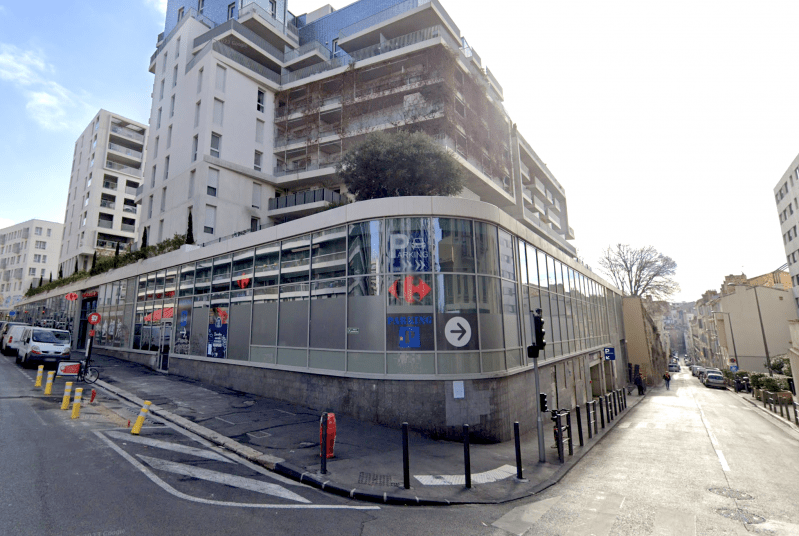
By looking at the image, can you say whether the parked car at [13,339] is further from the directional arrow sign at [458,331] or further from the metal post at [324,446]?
the directional arrow sign at [458,331]

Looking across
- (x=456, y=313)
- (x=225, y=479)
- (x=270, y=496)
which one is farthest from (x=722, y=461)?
(x=225, y=479)

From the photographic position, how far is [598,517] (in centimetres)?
672

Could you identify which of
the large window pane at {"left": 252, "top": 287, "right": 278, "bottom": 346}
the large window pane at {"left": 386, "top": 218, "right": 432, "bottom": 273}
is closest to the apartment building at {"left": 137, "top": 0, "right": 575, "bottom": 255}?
the large window pane at {"left": 252, "top": 287, "right": 278, "bottom": 346}

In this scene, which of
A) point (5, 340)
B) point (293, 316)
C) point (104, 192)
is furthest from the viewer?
point (104, 192)

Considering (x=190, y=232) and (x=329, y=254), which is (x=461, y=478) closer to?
(x=329, y=254)

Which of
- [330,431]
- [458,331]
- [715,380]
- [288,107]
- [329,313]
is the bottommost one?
[715,380]

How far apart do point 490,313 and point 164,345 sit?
60.0 ft

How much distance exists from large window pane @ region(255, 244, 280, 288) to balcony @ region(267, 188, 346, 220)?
533 inches

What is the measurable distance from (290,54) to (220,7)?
762 cm

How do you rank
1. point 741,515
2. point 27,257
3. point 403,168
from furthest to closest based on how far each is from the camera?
point 27,257 < point 403,168 < point 741,515

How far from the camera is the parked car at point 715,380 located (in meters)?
42.0

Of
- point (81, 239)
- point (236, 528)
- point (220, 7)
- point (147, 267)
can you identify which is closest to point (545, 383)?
point (236, 528)

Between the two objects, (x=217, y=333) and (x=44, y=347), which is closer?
(x=217, y=333)

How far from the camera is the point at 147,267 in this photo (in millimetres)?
24453
